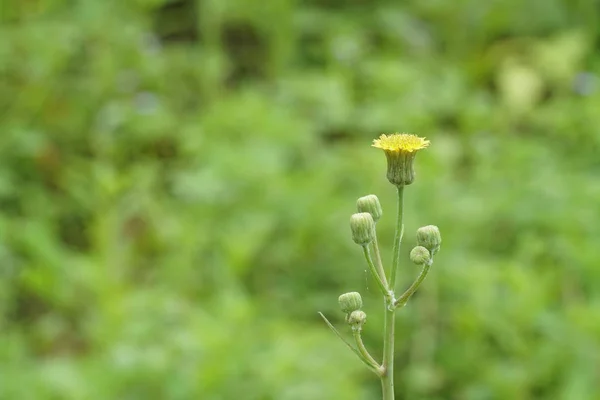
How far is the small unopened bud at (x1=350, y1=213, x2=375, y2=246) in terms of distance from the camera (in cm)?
66

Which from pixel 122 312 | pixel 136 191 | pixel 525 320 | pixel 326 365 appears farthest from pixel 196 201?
pixel 525 320

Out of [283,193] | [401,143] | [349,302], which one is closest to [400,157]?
[401,143]

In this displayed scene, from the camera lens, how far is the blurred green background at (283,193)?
187 centimetres

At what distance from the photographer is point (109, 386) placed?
1768 millimetres

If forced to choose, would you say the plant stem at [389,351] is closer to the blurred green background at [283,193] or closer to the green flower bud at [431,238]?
the green flower bud at [431,238]

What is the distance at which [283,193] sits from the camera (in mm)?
2428

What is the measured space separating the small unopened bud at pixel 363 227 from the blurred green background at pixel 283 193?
43.3 inches

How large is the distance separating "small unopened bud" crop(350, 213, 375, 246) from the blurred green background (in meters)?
1.10

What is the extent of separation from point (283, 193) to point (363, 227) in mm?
1773

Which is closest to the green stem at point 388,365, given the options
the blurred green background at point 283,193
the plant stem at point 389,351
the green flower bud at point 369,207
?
the plant stem at point 389,351

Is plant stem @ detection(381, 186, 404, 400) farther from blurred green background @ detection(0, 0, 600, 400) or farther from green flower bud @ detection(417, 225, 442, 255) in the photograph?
blurred green background @ detection(0, 0, 600, 400)

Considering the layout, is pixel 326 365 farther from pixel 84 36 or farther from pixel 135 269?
pixel 84 36

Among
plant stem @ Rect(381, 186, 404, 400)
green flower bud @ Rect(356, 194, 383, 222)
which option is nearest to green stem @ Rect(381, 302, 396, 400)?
plant stem @ Rect(381, 186, 404, 400)

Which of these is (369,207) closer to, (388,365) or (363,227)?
(363,227)
